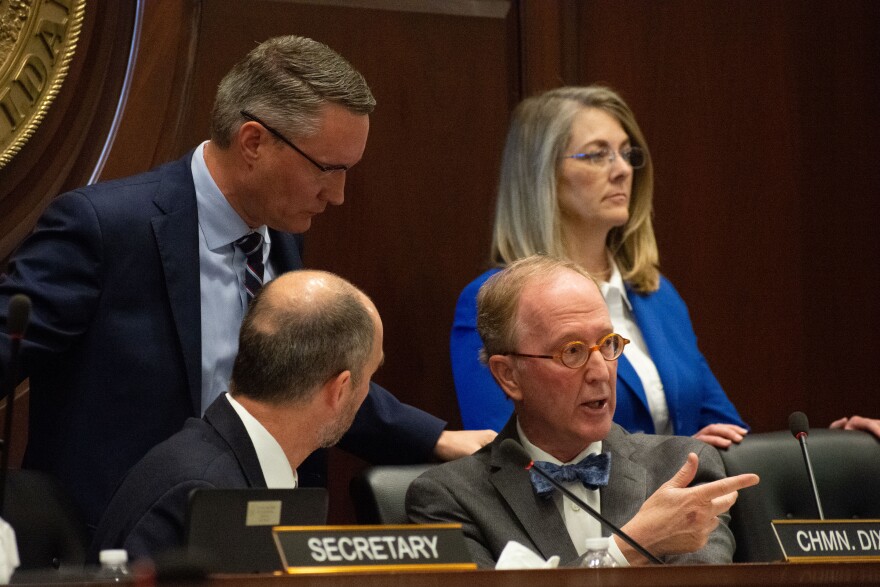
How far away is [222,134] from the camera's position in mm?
2652

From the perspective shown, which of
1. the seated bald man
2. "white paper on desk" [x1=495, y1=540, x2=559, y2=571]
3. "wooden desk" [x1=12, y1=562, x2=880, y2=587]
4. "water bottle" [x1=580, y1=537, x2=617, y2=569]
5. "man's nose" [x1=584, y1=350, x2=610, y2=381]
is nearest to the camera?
"wooden desk" [x1=12, y1=562, x2=880, y2=587]

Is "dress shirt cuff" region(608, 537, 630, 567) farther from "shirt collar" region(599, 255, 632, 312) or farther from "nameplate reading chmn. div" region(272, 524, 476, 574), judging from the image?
"shirt collar" region(599, 255, 632, 312)

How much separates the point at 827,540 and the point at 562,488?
1.30 ft

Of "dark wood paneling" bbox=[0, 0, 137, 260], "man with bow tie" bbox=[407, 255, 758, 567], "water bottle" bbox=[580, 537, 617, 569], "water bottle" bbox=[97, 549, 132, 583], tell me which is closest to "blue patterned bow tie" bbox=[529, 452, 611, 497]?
"man with bow tie" bbox=[407, 255, 758, 567]

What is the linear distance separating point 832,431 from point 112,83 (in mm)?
1902

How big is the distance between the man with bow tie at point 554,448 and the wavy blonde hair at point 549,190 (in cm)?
62

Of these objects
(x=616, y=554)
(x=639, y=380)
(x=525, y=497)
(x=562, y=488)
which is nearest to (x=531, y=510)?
(x=525, y=497)

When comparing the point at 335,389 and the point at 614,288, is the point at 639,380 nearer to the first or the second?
the point at 614,288

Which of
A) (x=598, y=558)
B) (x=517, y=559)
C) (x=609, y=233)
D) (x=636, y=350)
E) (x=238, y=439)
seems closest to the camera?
(x=517, y=559)

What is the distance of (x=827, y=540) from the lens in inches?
75.7

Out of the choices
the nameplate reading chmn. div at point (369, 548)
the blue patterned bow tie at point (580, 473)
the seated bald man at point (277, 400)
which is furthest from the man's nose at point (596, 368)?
the nameplate reading chmn. div at point (369, 548)

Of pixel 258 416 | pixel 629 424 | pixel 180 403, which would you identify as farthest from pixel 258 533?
pixel 629 424

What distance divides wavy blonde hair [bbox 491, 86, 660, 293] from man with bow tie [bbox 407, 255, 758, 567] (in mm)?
620

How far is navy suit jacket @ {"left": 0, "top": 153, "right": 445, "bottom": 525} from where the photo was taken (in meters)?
2.49
